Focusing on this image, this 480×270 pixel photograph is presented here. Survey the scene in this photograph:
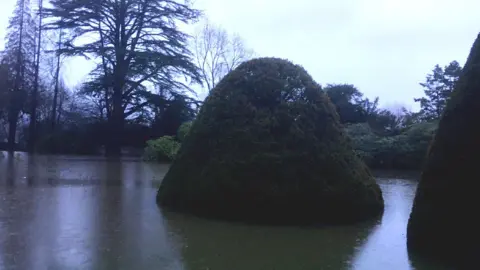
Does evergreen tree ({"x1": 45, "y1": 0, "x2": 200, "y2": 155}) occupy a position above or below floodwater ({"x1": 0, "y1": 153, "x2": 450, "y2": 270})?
above

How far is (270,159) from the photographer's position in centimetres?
693

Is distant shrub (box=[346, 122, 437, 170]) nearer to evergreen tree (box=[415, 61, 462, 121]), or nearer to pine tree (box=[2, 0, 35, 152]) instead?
evergreen tree (box=[415, 61, 462, 121])

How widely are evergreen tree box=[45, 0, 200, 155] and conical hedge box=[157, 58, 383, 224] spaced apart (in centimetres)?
2037

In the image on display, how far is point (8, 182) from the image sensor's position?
420 inches

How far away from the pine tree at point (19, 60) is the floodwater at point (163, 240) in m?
27.3

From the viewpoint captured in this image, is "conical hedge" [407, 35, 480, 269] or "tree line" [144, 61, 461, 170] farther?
"tree line" [144, 61, 461, 170]

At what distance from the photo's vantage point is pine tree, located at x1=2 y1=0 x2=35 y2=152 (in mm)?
33250

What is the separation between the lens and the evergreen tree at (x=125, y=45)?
27.3 m

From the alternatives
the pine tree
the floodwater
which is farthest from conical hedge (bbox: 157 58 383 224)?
the pine tree

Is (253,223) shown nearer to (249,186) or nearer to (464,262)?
(249,186)

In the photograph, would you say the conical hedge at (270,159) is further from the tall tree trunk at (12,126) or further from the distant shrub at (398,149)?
the tall tree trunk at (12,126)

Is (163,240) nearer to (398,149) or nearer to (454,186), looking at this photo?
(454,186)

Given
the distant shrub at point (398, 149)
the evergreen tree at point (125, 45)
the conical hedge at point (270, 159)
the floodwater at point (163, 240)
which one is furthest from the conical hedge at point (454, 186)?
the evergreen tree at point (125, 45)

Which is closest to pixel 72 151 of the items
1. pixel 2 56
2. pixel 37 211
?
pixel 2 56
